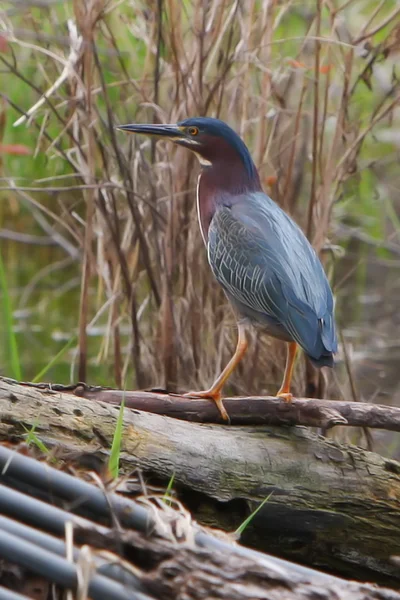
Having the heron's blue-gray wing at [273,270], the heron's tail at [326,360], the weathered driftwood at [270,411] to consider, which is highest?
the heron's blue-gray wing at [273,270]

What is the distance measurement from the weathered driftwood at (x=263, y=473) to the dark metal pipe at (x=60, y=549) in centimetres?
72

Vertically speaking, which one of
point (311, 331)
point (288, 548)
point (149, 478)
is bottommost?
point (288, 548)

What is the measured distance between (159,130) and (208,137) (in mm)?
156

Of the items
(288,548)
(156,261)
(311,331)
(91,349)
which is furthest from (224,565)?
(91,349)

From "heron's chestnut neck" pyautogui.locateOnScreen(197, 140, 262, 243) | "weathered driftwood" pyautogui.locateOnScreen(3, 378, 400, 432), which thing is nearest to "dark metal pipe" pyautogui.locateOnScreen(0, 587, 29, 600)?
"weathered driftwood" pyautogui.locateOnScreen(3, 378, 400, 432)

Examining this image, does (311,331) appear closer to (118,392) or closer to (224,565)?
(118,392)

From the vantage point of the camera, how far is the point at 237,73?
3.57m

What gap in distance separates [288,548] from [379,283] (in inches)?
171

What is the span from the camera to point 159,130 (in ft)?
10.7

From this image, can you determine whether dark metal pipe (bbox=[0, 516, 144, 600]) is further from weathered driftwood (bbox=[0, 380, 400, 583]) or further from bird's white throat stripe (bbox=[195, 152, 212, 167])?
bird's white throat stripe (bbox=[195, 152, 212, 167])

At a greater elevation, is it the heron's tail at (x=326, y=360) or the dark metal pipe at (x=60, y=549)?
the heron's tail at (x=326, y=360)

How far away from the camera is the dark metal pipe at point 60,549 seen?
1.54 meters

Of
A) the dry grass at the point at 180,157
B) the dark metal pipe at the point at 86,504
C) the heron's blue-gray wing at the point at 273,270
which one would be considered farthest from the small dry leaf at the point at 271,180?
the dark metal pipe at the point at 86,504

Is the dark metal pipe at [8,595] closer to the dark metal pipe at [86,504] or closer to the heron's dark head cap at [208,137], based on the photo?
the dark metal pipe at [86,504]
